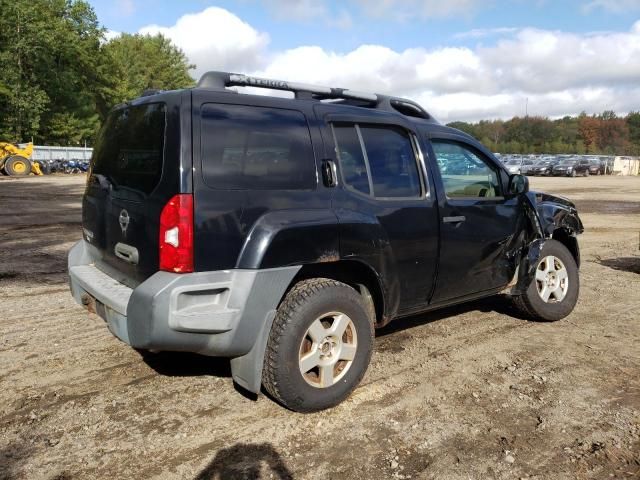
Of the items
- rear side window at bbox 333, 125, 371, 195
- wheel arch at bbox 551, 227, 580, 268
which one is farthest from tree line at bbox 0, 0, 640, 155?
rear side window at bbox 333, 125, 371, 195

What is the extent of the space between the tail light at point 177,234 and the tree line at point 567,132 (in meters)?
103

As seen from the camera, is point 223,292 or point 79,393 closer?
point 223,292

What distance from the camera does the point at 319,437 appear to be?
3.10 meters

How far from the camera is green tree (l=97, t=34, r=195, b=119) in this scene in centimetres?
5770

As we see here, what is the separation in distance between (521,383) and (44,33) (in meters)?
48.7

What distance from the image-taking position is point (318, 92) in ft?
12.5

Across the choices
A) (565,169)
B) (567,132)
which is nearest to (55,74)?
(565,169)

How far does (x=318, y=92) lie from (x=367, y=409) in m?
2.17

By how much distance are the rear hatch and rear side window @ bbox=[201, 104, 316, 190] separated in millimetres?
227

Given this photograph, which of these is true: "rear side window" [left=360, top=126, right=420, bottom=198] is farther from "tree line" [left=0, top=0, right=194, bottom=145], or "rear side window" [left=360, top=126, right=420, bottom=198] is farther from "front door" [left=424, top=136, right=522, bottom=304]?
"tree line" [left=0, top=0, right=194, bottom=145]

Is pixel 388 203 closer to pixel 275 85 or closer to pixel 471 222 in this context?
pixel 471 222

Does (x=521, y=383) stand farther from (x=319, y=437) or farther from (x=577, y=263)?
(x=577, y=263)

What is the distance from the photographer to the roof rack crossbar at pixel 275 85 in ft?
11.1

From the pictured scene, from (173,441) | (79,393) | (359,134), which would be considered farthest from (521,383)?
(79,393)
